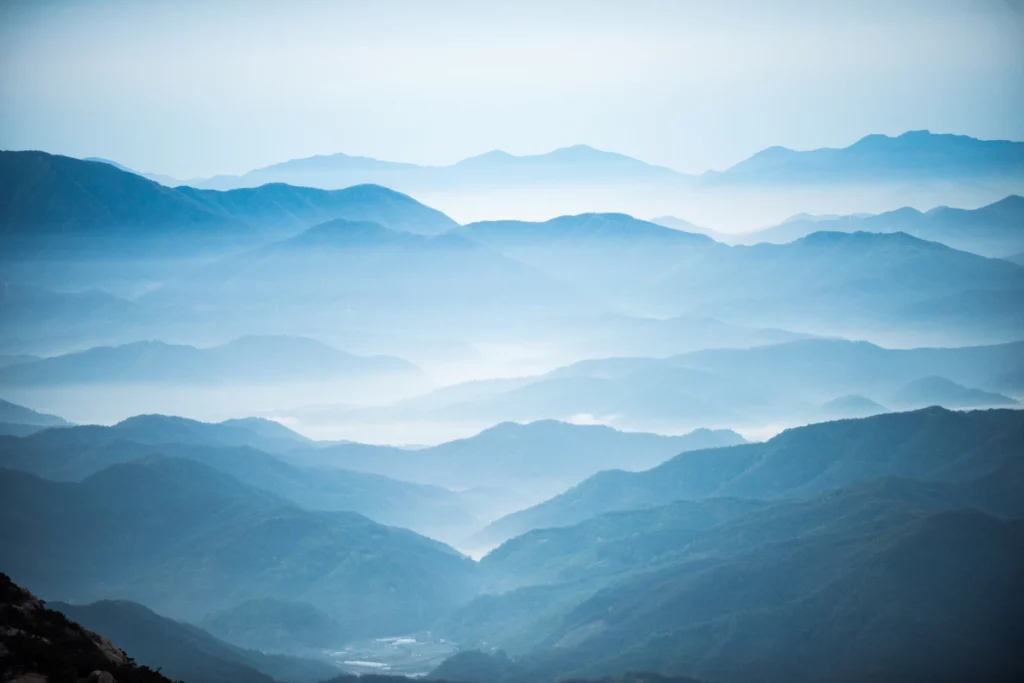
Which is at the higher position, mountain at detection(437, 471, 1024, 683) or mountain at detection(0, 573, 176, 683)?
mountain at detection(437, 471, 1024, 683)

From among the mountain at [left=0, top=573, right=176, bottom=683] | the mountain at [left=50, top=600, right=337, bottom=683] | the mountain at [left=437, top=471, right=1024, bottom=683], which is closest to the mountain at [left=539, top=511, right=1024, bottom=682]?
the mountain at [left=437, top=471, right=1024, bottom=683]

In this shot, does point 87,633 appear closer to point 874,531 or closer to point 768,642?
point 768,642

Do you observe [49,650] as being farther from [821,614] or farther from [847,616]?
[821,614]

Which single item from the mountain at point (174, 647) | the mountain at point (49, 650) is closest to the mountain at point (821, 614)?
the mountain at point (174, 647)

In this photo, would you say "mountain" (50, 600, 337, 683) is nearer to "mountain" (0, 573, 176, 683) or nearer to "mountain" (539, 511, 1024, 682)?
"mountain" (539, 511, 1024, 682)

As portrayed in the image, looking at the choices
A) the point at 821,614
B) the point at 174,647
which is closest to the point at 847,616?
the point at 821,614
